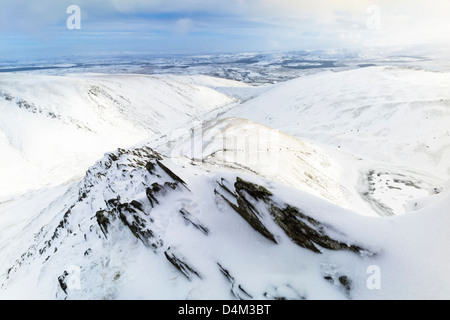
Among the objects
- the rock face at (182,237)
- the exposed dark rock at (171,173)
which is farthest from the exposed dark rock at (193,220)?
the exposed dark rock at (171,173)

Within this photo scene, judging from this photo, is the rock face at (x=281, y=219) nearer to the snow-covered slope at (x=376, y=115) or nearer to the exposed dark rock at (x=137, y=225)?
the exposed dark rock at (x=137, y=225)

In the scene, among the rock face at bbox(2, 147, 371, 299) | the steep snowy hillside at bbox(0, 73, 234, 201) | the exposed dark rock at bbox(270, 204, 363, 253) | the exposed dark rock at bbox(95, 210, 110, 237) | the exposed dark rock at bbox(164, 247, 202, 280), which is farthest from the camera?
the steep snowy hillside at bbox(0, 73, 234, 201)

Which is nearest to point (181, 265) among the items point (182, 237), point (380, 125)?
point (182, 237)

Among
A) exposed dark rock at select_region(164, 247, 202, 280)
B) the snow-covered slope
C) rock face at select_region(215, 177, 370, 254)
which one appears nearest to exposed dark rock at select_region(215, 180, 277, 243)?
rock face at select_region(215, 177, 370, 254)

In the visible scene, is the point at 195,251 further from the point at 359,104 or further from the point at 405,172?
the point at 359,104

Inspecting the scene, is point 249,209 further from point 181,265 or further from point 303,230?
point 181,265

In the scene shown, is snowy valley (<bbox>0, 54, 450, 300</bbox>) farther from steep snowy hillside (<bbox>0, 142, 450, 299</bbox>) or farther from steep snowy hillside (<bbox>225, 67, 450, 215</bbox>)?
steep snowy hillside (<bbox>225, 67, 450, 215</bbox>)

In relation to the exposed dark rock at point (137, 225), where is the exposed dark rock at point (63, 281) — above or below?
below

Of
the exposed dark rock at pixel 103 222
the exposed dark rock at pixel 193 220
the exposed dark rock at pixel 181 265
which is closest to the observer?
the exposed dark rock at pixel 181 265
